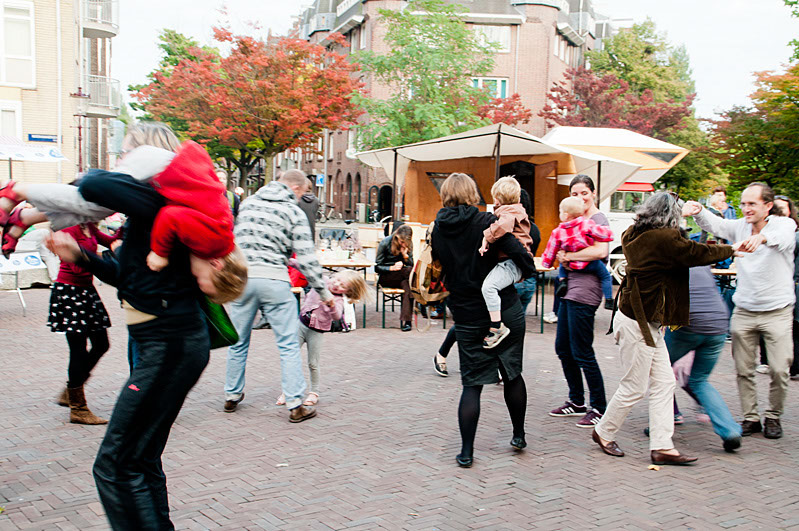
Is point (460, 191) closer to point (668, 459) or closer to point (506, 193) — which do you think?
point (506, 193)

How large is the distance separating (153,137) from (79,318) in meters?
3.06

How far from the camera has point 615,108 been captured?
34.2 metres

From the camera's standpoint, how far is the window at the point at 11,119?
79.2ft

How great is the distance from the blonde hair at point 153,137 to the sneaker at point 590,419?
404 cm

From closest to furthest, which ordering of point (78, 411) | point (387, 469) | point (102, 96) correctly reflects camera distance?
point (387, 469) → point (78, 411) → point (102, 96)

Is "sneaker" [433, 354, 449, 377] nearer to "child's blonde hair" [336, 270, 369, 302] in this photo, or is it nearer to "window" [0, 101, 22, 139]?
"child's blonde hair" [336, 270, 369, 302]

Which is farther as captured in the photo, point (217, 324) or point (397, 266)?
point (397, 266)

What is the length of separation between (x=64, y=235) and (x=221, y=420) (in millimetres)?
3110

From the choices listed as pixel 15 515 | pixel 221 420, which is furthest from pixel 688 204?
pixel 15 515

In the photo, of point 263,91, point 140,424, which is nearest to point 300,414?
point 140,424

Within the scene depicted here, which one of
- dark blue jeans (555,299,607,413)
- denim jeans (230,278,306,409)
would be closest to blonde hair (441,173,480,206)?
dark blue jeans (555,299,607,413)

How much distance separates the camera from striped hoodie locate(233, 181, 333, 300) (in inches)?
211

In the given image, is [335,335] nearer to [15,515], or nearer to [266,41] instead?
[15,515]

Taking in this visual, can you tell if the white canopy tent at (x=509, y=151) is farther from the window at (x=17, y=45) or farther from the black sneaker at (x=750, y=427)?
the window at (x=17, y=45)
